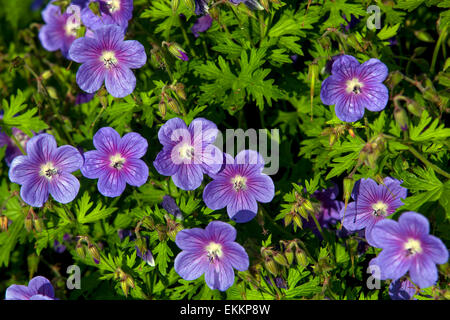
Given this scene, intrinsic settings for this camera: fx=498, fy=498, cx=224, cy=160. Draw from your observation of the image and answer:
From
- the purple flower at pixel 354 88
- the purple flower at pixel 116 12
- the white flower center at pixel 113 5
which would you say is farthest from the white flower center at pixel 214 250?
the white flower center at pixel 113 5

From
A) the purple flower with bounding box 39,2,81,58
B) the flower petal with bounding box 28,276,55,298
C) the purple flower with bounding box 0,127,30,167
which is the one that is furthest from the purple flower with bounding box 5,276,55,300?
the purple flower with bounding box 39,2,81,58

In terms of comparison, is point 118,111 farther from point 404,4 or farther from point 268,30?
point 404,4

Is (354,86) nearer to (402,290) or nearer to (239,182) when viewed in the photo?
(239,182)

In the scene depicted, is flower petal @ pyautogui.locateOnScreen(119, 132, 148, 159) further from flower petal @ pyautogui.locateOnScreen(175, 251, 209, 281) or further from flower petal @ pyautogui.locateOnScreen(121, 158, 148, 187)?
flower petal @ pyautogui.locateOnScreen(175, 251, 209, 281)

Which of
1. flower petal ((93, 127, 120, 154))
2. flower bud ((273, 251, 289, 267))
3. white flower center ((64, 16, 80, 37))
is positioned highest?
white flower center ((64, 16, 80, 37))

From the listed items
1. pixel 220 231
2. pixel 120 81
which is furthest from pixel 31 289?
pixel 120 81

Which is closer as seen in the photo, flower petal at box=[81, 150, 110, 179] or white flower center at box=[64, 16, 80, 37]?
flower petal at box=[81, 150, 110, 179]
